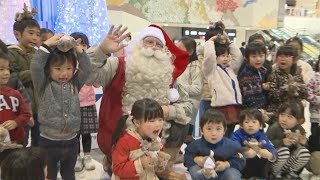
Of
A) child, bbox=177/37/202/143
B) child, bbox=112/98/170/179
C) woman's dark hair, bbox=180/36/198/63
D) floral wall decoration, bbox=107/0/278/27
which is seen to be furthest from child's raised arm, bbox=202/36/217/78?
floral wall decoration, bbox=107/0/278/27

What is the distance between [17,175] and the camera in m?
1.64

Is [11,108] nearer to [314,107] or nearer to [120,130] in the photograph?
[120,130]

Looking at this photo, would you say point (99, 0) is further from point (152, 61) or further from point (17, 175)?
point (17, 175)

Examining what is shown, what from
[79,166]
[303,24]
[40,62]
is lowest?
[79,166]

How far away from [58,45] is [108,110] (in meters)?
0.74

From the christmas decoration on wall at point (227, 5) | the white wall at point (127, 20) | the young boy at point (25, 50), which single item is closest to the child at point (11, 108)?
the young boy at point (25, 50)

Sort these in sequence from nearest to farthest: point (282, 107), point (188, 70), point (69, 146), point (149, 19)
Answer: point (69, 146)
point (282, 107)
point (188, 70)
point (149, 19)

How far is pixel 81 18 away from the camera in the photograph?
4766 millimetres

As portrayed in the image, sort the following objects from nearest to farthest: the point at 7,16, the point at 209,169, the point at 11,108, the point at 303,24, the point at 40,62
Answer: the point at 40,62
the point at 11,108
the point at 209,169
the point at 7,16
the point at 303,24

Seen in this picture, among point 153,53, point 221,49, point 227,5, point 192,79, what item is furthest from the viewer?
point 227,5

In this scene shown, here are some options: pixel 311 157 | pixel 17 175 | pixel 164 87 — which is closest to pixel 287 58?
pixel 311 157

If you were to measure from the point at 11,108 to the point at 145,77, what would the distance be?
95 centimetres

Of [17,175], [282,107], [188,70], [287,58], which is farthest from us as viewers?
[188,70]

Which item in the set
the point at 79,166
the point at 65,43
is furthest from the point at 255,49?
the point at 79,166
